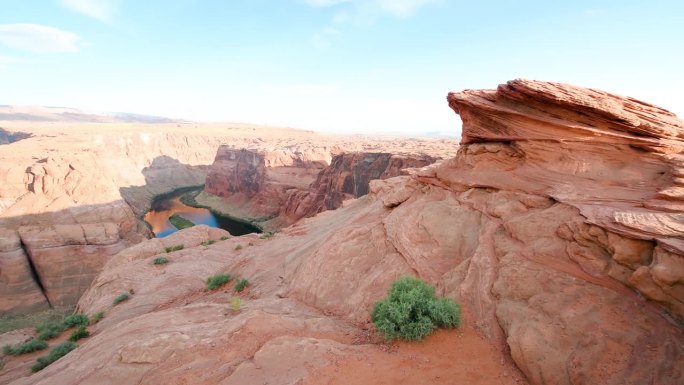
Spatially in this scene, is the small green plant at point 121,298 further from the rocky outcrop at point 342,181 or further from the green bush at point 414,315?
the rocky outcrop at point 342,181

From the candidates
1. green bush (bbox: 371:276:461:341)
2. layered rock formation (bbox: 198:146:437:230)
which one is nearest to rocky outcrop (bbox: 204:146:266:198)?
layered rock formation (bbox: 198:146:437:230)

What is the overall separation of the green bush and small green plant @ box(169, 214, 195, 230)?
52.4m

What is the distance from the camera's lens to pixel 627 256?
19.3 feet

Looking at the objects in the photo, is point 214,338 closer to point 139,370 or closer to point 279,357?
point 139,370

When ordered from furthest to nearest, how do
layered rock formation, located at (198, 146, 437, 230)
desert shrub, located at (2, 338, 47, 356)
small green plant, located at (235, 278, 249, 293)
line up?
layered rock formation, located at (198, 146, 437, 230)
desert shrub, located at (2, 338, 47, 356)
small green plant, located at (235, 278, 249, 293)

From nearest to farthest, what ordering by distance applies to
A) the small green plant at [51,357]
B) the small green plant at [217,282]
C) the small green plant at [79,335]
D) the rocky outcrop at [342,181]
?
1. the small green plant at [51,357]
2. the small green plant at [79,335]
3. the small green plant at [217,282]
4. the rocky outcrop at [342,181]

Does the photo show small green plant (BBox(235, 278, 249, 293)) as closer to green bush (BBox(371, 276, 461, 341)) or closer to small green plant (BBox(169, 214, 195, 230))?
green bush (BBox(371, 276, 461, 341))

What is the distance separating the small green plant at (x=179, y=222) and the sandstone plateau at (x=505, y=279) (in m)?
46.9

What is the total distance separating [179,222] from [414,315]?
186 feet

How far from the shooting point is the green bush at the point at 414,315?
6.91m

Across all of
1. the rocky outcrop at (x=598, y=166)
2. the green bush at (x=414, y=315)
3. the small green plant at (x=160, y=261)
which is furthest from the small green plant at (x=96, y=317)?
the rocky outcrop at (x=598, y=166)

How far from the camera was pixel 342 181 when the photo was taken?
48625 mm

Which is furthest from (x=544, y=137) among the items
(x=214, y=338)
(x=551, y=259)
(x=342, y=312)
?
A: (x=214, y=338)

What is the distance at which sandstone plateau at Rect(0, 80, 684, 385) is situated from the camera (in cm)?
564
